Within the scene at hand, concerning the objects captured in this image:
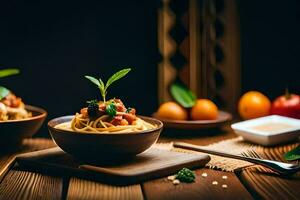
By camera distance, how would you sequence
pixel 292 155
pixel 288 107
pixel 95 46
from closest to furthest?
pixel 292 155 < pixel 288 107 < pixel 95 46

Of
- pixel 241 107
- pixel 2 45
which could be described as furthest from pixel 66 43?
pixel 241 107

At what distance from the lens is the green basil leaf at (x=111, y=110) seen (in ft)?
5.50

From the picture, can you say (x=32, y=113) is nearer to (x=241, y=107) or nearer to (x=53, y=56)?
(x=53, y=56)

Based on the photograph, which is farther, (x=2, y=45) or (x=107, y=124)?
(x=2, y=45)

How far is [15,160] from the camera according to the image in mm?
1781

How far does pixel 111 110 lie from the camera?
5.50ft

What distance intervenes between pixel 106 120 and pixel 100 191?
0.26 metres

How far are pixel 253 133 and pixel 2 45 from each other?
119 cm

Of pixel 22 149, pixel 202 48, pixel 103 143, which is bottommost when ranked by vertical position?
pixel 22 149

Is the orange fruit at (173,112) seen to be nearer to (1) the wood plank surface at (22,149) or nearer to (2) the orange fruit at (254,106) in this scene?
(2) the orange fruit at (254,106)

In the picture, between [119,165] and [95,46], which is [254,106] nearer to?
[95,46]

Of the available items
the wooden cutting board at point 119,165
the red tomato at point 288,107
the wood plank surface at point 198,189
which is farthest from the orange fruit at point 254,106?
the wood plank surface at point 198,189

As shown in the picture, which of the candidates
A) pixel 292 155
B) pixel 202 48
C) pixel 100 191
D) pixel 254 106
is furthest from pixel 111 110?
pixel 202 48

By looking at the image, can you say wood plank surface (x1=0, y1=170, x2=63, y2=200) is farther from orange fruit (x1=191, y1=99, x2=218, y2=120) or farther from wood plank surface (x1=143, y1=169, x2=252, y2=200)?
orange fruit (x1=191, y1=99, x2=218, y2=120)
